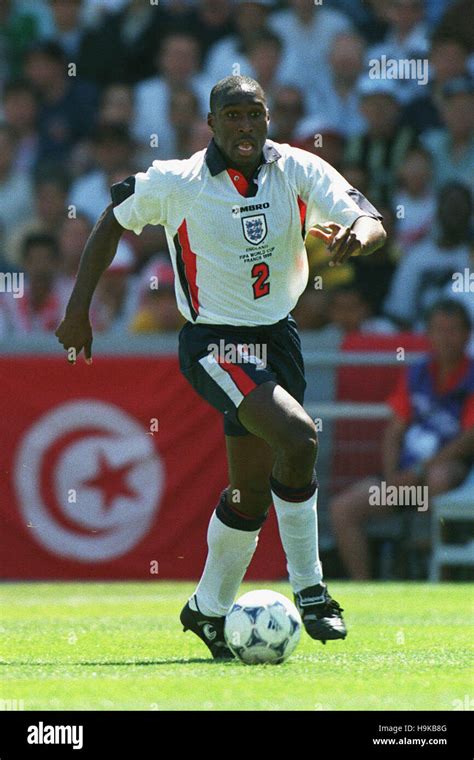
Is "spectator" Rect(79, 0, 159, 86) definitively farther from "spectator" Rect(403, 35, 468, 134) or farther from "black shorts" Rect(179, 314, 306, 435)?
"black shorts" Rect(179, 314, 306, 435)

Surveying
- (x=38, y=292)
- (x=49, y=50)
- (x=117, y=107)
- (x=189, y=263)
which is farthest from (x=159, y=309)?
(x=189, y=263)

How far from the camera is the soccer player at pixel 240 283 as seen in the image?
21.9 ft

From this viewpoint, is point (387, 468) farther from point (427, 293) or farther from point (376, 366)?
point (427, 293)

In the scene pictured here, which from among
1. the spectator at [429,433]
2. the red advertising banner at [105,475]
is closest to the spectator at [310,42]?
the spectator at [429,433]

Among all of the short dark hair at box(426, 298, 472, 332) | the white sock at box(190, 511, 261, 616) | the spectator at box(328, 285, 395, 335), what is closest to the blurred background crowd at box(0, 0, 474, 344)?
the spectator at box(328, 285, 395, 335)

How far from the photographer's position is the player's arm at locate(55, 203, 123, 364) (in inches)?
267

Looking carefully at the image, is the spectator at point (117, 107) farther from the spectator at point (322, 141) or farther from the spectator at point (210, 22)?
the spectator at point (322, 141)

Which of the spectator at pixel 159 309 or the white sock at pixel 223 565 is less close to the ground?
the spectator at pixel 159 309

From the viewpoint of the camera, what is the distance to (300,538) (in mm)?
6758

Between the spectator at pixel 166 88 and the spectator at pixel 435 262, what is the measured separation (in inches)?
116

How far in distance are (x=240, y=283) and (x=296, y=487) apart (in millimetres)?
924

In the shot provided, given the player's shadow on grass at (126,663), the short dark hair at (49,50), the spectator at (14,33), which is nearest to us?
the player's shadow on grass at (126,663)

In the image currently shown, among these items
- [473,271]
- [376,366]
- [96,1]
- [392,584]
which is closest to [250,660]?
[392,584]

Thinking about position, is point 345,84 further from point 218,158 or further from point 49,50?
point 218,158
